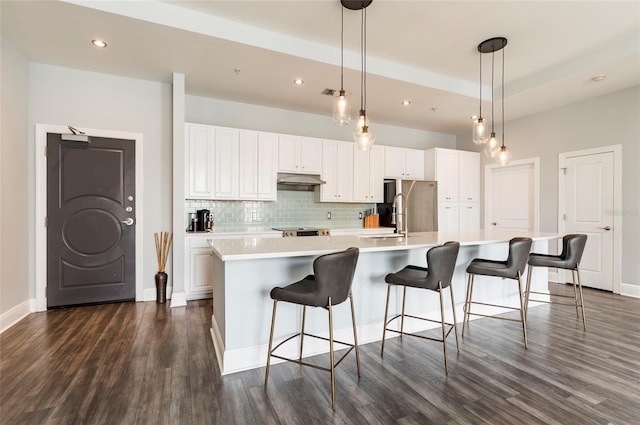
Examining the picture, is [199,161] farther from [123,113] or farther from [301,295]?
[301,295]

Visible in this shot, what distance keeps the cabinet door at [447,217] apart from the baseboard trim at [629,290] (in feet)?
7.73

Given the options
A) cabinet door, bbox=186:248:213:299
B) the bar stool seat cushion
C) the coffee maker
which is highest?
the coffee maker

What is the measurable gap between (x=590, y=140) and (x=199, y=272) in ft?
19.1

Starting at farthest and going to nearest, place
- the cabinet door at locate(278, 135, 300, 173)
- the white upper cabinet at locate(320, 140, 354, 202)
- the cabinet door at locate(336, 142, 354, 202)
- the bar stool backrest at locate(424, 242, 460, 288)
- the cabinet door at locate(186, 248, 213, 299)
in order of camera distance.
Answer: the cabinet door at locate(336, 142, 354, 202) < the white upper cabinet at locate(320, 140, 354, 202) < the cabinet door at locate(278, 135, 300, 173) < the cabinet door at locate(186, 248, 213, 299) < the bar stool backrest at locate(424, 242, 460, 288)

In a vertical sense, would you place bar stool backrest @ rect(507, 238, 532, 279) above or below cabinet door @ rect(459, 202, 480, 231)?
below

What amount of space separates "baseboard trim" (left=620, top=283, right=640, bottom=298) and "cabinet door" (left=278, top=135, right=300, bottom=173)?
482 centimetres

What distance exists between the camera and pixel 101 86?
12.5ft

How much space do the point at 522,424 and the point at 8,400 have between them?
2956 mm

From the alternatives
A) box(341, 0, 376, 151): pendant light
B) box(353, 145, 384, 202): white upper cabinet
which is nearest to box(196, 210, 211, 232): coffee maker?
box(353, 145, 384, 202): white upper cabinet

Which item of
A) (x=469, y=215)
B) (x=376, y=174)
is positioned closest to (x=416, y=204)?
(x=376, y=174)

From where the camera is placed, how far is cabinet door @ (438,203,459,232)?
5.79 metres

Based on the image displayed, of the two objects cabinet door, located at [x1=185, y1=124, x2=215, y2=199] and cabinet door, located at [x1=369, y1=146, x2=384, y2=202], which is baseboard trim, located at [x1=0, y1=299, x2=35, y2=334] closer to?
cabinet door, located at [x1=185, y1=124, x2=215, y2=199]

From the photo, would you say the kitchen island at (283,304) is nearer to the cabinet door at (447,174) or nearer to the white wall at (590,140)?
the white wall at (590,140)

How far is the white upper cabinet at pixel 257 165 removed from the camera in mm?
4484
